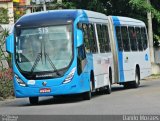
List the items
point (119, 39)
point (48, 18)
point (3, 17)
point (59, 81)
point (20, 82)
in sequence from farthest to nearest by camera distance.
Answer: point (3, 17) < point (119, 39) < point (48, 18) < point (20, 82) < point (59, 81)

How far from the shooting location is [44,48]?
22.1 metres

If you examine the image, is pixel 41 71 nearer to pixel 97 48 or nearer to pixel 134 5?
pixel 97 48

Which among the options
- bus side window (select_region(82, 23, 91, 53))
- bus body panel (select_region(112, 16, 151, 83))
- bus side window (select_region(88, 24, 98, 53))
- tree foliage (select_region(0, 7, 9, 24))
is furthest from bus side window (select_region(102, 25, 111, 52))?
tree foliage (select_region(0, 7, 9, 24))

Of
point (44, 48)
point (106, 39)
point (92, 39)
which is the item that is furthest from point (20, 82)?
point (106, 39)

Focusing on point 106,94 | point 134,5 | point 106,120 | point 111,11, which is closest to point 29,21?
point 106,94

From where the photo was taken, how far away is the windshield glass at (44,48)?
71.9 feet

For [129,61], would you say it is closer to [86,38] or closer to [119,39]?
[119,39]

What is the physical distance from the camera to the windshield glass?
71.9 feet

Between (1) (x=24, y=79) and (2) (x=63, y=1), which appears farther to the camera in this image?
(2) (x=63, y=1)

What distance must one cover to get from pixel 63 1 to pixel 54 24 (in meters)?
23.6

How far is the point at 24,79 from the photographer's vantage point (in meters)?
→ 22.1

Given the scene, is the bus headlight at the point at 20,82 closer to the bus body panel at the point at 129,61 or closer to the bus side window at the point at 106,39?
the bus side window at the point at 106,39

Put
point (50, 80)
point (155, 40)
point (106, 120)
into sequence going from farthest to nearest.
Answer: point (155, 40) < point (50, 80) < point (106, 120)

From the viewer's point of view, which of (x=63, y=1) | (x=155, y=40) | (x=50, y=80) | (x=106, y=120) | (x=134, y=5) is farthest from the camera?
(x=155, y=40)
